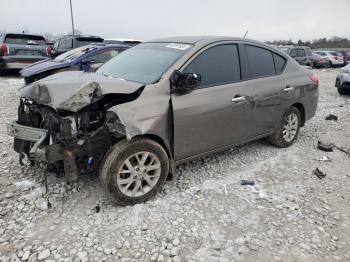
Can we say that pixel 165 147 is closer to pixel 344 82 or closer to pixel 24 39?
pixel 344 82

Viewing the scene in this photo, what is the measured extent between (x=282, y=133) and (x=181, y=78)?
2494 millimetres

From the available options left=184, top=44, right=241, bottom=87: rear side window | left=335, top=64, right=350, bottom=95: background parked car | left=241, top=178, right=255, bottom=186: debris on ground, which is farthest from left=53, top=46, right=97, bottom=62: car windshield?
left=335, top=64, right=350, bottom=95: background parked car

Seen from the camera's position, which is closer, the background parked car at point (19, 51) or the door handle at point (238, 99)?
the door handle at point (238, 99)

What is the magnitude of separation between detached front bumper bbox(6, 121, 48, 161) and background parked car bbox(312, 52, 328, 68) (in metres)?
22.9

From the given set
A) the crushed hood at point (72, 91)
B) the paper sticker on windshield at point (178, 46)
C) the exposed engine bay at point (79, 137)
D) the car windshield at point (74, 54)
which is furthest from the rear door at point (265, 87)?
the car windshield at point (74, 54)

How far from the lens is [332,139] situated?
6402 millimetres

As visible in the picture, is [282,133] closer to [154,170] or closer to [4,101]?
[154,170]

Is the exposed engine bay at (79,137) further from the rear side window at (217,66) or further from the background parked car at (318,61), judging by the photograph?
the background parked car at (318,61)

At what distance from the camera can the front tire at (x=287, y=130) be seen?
18.1 feet

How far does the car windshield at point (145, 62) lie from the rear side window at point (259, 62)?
1.06 meters

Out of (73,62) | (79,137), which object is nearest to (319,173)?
(79,137)

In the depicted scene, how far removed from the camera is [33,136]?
12.0 ft

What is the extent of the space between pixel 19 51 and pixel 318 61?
1926cm

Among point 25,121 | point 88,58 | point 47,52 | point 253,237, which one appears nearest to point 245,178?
point 253,237
